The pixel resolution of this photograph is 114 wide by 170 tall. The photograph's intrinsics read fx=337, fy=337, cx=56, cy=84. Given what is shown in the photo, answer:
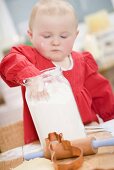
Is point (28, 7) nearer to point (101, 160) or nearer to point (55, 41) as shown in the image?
point (55, 41)

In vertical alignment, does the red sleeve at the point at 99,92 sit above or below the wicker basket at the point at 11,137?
above

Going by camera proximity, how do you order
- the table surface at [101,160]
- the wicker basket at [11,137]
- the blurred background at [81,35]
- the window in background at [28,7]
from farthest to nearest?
the window in background at [28,7] < the blurred background at [81,35] < the wicker basket at [11,137] < the table surface at [101,160]

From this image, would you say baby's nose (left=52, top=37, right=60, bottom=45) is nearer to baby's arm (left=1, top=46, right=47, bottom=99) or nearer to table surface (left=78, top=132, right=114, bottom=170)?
baby's arm (left=1, top=46, right=47, bottom=99)

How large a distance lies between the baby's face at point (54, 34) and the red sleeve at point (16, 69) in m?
0.07

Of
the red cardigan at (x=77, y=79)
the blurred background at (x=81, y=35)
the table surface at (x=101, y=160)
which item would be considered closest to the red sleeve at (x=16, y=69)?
the red cardigan at (x=77, y=79)

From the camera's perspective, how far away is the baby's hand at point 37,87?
0.72 metres

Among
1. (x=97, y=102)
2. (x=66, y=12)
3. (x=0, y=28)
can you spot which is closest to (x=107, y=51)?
(x=0, y=28)

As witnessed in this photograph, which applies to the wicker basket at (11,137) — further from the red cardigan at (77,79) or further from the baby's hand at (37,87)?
the baby's hand at (37,87)

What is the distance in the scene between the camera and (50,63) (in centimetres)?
93

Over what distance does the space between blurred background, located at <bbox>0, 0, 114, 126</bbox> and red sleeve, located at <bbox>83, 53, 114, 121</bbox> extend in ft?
4.71

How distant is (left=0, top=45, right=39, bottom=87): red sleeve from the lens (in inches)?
30.5

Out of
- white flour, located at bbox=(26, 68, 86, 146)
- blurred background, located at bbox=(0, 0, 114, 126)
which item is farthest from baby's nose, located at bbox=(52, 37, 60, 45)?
blurred background, located at bbox=(0, 0, 114, 126)

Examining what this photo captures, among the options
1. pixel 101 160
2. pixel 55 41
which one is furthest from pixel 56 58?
pixel 101 160

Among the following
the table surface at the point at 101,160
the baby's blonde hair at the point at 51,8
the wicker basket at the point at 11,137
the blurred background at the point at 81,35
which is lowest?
the blurred background at the point at 81,35
